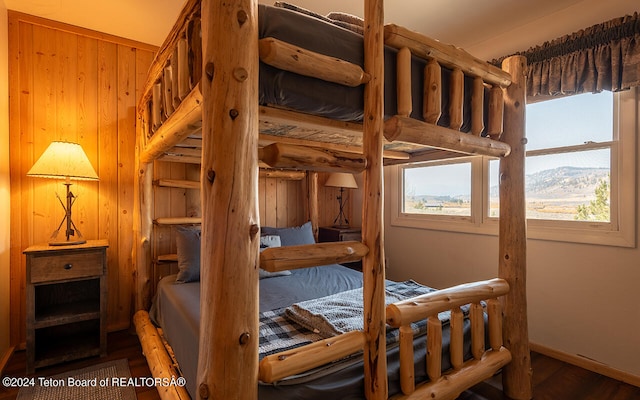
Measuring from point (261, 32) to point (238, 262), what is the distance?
0.74m

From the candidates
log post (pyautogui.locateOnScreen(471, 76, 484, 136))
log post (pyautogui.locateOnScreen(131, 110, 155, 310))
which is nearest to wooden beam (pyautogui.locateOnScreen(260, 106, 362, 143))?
log post (pyautogui.locateOnScreen(471, 76, 484, 136))

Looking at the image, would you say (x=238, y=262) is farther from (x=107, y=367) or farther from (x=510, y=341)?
(x=107, y=367)

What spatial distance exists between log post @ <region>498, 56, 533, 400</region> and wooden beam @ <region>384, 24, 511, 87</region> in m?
0.17

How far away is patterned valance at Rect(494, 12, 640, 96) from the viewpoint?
1.85 m

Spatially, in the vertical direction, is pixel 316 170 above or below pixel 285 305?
above

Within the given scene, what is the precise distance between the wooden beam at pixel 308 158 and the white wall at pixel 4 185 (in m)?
2.25

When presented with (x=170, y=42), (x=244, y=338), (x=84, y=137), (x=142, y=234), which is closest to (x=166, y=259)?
(x=142, y=234)

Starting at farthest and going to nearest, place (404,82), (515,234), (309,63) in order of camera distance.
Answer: (515,234)
(404,82)
(309,63)

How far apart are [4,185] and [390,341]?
276cm

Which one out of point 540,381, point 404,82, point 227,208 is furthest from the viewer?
point 540,381

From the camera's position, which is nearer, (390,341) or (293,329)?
(390,341)

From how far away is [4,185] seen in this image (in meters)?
2.13

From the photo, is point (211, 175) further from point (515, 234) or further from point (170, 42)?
point (515, 234)

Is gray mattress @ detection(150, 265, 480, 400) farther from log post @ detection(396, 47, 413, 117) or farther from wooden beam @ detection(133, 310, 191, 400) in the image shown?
log post @ detection(396, 47, 413, 117)
